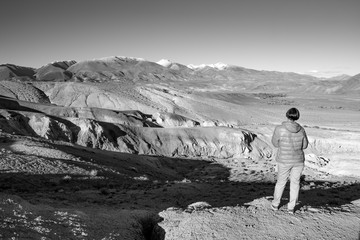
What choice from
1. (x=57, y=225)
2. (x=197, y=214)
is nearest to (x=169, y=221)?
(x=197, y=214)

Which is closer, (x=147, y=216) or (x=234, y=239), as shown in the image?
(x=234, y=239)

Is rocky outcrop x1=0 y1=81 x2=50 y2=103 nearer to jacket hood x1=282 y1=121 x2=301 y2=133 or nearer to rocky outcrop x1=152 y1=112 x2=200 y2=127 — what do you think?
rocky outcrop x1=152 y1=112 x2=200 y2=127

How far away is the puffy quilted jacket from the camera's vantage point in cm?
628

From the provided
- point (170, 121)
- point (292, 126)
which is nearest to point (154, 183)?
point (292, 126)

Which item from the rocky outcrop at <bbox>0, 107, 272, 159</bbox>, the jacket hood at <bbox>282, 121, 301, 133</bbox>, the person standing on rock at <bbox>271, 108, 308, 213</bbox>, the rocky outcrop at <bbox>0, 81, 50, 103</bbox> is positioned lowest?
the rocky outcrop at <bbox>0, 107, 272, 159</bbox>

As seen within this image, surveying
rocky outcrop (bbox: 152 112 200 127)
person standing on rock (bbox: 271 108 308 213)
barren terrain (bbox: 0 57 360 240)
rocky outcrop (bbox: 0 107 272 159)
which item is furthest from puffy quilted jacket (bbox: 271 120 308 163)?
rocky outcrop (bbox: 152 112 200 127)

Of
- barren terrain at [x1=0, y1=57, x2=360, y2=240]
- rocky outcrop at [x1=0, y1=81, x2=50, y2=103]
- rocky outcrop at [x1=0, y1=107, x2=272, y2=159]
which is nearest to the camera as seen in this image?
barren terrain at [x1=0, y1=57, x2=360, y2=240]

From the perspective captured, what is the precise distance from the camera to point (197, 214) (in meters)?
6.76

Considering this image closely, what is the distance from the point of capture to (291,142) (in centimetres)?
631

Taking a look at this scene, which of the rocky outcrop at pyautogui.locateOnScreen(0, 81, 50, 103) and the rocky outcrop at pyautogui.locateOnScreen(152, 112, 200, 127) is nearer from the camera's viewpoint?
the rocky outcrop at pyautogui.locateOnScreen(152, 112, 200, 127)

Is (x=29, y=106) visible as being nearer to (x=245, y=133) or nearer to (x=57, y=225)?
(x=245, y=133)

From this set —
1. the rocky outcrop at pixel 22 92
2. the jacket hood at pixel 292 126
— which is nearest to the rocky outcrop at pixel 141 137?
the jacket hood at pixel 292 126

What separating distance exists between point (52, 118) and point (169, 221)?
38367mm

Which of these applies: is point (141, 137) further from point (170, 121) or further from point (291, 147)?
point (291, 147)
